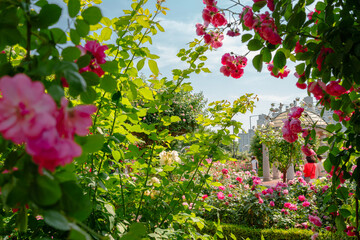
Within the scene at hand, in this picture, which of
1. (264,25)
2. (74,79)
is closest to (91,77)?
(74,79)

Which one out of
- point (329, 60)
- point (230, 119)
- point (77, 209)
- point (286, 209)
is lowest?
point (286, 209)

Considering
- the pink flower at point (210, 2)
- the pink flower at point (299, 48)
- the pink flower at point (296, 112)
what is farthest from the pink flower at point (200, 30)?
the pink flower at point (296, 112)

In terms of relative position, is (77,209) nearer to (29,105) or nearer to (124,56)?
(29,105)

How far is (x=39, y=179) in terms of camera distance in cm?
33

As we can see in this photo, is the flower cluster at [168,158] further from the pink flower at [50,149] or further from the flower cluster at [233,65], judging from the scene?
the pink flower at [50,149]

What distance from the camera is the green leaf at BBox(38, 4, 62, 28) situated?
480 millimetres

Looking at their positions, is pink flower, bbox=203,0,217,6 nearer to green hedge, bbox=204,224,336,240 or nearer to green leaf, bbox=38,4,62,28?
green leaf, bbox=38,4,62,28

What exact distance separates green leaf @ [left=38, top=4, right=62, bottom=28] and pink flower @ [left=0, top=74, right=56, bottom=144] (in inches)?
8.0

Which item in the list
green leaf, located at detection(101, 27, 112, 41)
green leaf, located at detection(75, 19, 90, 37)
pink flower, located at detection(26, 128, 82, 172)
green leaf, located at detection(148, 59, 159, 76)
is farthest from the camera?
green leaf, located at detection(148, 59, 159, 76)

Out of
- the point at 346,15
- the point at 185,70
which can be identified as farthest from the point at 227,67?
the point at 346,15

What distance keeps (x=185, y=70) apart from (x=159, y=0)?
38cm

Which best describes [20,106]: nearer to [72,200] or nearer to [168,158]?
[72,200]

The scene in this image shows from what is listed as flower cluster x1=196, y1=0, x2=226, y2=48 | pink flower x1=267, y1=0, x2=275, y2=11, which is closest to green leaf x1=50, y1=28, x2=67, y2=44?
pink flower x1=267, y1=0, x2=275, y2=11

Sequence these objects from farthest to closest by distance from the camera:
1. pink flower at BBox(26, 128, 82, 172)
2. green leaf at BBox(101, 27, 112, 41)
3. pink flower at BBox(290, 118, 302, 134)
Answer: pink flower at BBox(290, 118, 302, 134) → green leaf at BBox(101, 27, 112, 41) → pink flower at BBox(26, 128, 82, 172)
